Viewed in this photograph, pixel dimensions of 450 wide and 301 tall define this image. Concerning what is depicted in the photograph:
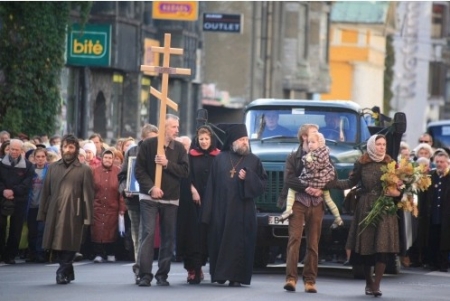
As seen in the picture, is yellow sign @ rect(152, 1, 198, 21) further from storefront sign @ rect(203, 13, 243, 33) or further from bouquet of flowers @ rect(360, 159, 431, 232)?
bouquet of flowers @ rect(360, 159, 431, 232)

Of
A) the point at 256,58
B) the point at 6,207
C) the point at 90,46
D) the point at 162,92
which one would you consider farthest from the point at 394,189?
the point at 256,58

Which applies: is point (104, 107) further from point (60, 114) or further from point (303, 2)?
point (303, 2)

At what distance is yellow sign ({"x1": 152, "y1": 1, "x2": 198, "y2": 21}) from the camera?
1810 inches

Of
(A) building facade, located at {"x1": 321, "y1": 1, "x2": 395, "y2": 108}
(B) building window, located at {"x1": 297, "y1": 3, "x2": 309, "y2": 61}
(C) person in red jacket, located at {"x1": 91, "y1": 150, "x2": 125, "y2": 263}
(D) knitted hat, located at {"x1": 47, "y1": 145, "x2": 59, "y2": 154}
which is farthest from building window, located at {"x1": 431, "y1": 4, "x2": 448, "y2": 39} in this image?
(C) person in red jacket, located at {"x1": 91, "y1": 150, "x2": 125, "y2": 263}

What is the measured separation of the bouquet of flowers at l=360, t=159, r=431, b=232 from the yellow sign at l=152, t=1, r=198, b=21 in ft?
88.0

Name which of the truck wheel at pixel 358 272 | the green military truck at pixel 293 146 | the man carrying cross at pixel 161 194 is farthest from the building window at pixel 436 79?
the man carrying cross at pixel 161 194

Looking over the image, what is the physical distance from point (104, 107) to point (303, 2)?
2382 cm

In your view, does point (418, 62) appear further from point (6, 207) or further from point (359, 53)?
point (6, 207)

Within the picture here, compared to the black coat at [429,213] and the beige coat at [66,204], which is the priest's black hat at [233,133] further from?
the black coat at [429,213]

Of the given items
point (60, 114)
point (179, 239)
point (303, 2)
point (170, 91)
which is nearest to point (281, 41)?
point (303, 2)

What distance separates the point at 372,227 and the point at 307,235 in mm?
873

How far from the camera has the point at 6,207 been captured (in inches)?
989

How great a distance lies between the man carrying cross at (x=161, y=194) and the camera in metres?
19.8

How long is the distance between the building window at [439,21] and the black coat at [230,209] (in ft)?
280
